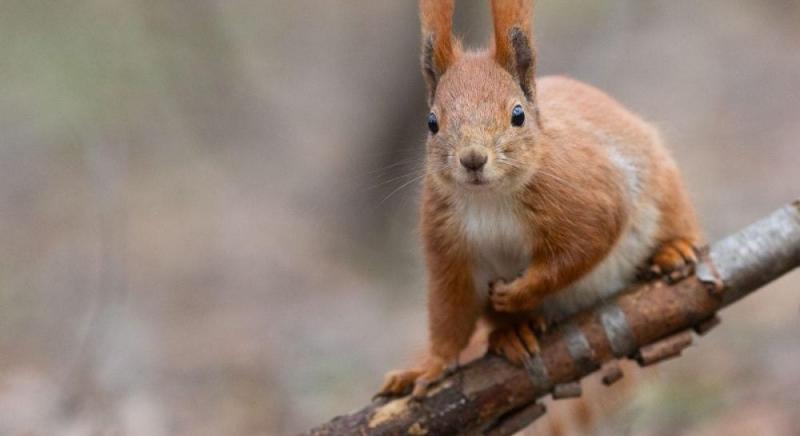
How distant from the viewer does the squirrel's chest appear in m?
3.40

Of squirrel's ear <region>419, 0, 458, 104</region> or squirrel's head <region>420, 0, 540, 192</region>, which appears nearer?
squirrel's head <region>420, 0, 540, 192</region>

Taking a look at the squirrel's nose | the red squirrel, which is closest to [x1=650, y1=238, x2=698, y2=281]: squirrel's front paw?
the red squirrel

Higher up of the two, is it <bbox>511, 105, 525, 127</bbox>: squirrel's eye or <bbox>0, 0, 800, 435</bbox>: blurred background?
<bbox>0, 0, 800, 435</bbox>: blurred background

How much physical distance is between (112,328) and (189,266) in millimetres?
1314

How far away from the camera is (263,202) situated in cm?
883

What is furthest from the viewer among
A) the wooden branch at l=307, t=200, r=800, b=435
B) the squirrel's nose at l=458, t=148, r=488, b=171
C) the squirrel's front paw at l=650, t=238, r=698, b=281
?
the squirrel's front paw at l=650, t=238, r=698, b=281

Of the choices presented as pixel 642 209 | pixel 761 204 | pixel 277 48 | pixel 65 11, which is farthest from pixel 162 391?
pixel 277 48

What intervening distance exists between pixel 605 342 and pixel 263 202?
5.63 m

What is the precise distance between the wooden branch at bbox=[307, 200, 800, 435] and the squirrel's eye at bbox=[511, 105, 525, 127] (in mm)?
737

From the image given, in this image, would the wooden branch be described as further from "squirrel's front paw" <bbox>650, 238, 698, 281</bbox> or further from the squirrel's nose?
the squirrel's nose

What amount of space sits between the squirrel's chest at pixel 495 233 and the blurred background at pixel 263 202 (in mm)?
1056

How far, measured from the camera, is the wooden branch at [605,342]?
132 inches

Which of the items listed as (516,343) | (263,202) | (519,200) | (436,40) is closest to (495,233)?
(519,200)

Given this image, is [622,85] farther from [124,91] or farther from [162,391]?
[162,391]
